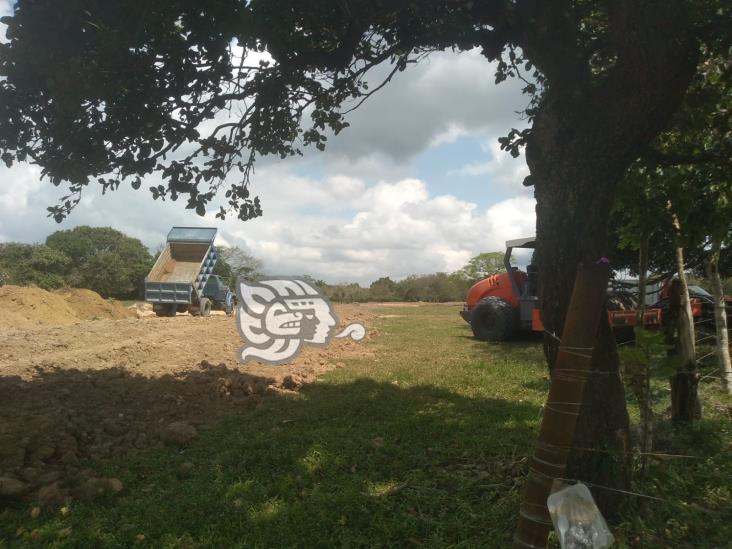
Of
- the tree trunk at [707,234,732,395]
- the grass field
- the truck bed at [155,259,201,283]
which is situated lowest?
the grass field

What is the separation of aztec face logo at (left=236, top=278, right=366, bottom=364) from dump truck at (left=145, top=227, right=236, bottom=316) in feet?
35.0

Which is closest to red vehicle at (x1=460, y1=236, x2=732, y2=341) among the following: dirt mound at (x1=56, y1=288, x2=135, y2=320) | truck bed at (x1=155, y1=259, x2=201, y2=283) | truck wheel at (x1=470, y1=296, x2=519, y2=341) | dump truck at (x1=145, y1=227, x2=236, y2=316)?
truck wheel at (x1=470, y1=296, x2=519, y2=341)

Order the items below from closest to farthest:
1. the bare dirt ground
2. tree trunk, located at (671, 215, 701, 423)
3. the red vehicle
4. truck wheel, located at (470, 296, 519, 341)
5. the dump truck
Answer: the bare dirt ground < tree trunk, located at (671, 215, 701, 423) < the red vehicle < truck wheel, located at (470, 296, 519, 341) < the dump truck

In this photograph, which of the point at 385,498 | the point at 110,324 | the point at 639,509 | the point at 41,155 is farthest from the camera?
the point at 110,324

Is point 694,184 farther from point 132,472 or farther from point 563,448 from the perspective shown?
point 132,472

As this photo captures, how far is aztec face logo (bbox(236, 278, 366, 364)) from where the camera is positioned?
8641mm

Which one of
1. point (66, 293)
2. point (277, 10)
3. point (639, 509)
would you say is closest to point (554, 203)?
point (639, 509)

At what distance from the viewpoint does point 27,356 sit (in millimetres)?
9594

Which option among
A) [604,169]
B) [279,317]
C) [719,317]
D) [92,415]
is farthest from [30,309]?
[604,169]

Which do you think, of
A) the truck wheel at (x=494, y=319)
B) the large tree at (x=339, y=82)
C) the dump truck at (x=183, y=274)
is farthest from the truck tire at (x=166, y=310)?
the large tree at (x=339, y=82)

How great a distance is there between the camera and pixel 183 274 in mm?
19781

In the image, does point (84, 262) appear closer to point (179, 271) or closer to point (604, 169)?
point (179, 271)

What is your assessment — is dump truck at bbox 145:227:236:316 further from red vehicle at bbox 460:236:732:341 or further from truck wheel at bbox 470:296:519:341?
truck wheel at bbox 470:296:519:341

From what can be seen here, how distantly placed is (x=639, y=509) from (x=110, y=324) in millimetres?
14954
